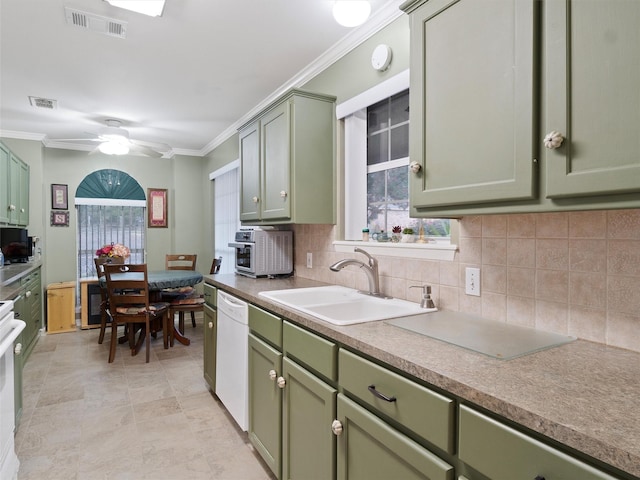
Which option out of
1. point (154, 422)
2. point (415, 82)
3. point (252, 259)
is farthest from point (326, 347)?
point (154, 422)

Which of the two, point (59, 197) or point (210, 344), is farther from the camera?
point (59, 197)

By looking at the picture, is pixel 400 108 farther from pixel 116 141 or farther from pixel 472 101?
pixel 116 141

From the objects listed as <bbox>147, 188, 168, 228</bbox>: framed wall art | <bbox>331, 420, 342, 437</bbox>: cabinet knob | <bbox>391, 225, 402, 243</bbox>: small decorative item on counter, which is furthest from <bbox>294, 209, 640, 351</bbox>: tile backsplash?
<bbox>147, 188, 168, 228</bbox>: framed wall art

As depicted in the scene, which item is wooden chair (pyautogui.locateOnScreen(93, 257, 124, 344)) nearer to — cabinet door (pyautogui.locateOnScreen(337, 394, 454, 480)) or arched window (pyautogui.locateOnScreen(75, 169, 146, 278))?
arched window (pyautogui.locateOnScreen(75, 169, 146, 278))

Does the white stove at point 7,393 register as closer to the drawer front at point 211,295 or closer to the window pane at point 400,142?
the drawer front at point 211,295

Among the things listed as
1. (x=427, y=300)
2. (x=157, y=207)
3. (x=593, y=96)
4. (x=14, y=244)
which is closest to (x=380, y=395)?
(x=427, y=300)

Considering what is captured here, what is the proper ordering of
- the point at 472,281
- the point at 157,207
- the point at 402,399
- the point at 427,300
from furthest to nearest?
1. the point at 157,207
2. the point at 427,300
3. the point at 472,281
4. the point at 402,399

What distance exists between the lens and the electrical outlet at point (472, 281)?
1633 millimetres

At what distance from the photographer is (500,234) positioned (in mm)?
1537

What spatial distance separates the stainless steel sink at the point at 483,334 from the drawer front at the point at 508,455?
261 millimetres

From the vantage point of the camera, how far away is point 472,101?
1.27 m

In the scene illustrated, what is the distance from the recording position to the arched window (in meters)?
5.39

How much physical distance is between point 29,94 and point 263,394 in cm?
346

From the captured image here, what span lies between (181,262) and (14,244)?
1.97 metres
